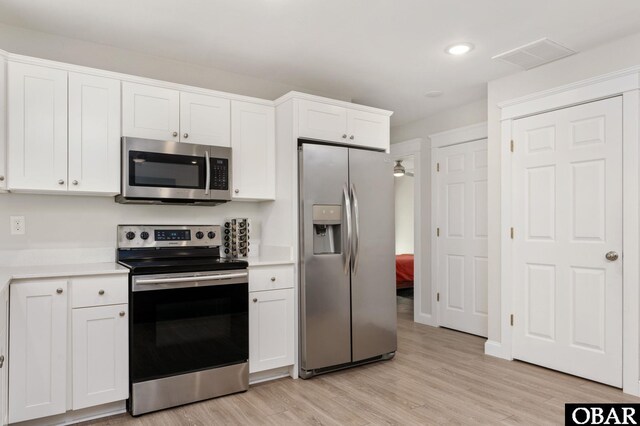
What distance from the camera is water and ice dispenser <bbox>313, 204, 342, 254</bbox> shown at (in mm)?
3256

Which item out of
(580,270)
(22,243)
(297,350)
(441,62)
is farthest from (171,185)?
(580,270)

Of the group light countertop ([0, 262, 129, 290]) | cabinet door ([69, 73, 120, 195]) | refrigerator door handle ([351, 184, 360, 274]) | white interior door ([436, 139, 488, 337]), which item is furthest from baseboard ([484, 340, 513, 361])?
cabinet door ([69, 73, 120, 195])

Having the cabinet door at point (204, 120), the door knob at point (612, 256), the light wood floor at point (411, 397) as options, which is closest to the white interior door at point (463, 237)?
the light wood floor at point (411, 397)

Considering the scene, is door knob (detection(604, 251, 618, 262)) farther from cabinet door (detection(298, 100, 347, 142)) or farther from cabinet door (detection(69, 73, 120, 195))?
cabinet door (detection(69, 73, 120, 195))

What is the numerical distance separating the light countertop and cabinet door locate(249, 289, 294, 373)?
0.95 m

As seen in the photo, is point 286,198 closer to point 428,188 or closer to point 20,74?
point 20,74

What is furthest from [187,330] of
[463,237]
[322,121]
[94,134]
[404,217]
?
[404,217]

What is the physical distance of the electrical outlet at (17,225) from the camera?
272cm

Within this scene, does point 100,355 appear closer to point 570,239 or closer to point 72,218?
point 72,218

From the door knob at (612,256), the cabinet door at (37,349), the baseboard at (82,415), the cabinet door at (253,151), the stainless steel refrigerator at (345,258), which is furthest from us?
the cabinet door at (253,151)

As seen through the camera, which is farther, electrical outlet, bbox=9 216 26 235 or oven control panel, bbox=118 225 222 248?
oven control panel, bbox=118 225 222 248

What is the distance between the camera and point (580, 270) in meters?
3.19

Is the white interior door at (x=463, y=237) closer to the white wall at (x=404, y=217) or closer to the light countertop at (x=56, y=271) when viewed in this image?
the light countertop at (x=56, y=271)

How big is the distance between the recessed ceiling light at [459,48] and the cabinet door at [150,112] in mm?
2033
